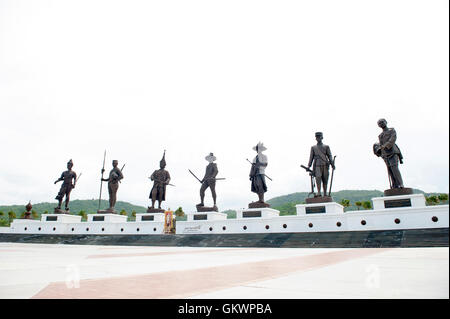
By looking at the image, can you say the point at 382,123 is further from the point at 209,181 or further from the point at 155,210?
the point at 155,210

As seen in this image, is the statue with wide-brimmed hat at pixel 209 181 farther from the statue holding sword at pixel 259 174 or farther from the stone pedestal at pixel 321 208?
the stone pedestal at pixel 321 208

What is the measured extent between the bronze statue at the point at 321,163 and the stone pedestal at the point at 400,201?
112 inches

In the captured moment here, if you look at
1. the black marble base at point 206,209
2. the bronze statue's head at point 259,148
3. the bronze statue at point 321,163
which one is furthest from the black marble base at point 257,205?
the bronze statue's head at point 259,148

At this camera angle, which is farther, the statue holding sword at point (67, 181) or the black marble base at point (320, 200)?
the statue holding sword at point (67, 181)

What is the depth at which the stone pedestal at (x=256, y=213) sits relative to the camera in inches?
606

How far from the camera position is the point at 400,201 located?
39.2ft

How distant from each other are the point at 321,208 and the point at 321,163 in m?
2.34

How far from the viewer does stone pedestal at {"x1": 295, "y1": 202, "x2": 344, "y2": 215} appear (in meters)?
13.7

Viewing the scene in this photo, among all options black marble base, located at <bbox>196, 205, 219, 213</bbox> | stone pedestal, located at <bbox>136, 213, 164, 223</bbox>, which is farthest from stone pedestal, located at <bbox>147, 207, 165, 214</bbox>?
black marble base, located at <bbox>196, 205, 219, 213</bbox>

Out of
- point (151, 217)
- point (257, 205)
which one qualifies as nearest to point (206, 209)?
point (257, 205)

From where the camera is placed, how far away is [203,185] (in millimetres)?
18344

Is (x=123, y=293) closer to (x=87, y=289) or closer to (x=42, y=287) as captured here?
(x=87, y=289)

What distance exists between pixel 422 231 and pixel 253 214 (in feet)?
26.0
